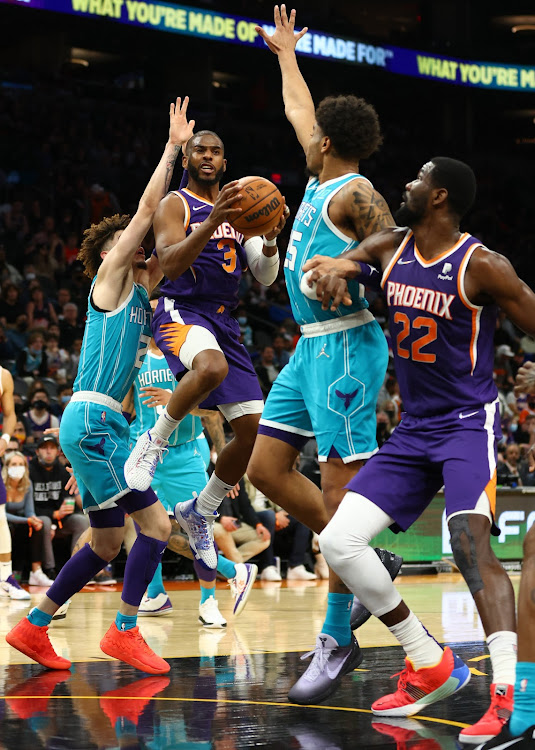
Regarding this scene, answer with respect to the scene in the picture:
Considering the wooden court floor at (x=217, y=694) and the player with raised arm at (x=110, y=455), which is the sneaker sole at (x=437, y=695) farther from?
the player with raised arm at (x=110, y=455)

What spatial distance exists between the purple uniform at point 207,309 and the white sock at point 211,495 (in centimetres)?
49

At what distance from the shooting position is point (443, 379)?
3.84 metres

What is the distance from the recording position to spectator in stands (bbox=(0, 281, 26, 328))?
13.9 metres

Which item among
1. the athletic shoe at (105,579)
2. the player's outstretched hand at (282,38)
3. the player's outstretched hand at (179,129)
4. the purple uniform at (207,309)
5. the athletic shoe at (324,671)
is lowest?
the athletic shoe at (105,579)

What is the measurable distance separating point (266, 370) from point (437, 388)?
1070 cm

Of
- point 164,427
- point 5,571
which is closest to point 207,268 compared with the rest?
point 164,427

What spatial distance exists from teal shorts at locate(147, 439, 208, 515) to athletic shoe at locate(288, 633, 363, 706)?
10.9ft

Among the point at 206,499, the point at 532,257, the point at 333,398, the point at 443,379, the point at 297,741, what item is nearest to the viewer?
the point at 297,741

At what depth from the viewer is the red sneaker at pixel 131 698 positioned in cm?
396

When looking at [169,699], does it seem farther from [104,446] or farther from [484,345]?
[484,345]

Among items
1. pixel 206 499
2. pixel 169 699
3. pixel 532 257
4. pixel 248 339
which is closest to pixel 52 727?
pixel 169 699

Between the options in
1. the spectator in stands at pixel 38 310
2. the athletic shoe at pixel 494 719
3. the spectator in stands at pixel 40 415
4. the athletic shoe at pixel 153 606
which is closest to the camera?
the athletic shoe at pixel 494 719

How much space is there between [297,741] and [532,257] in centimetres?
2164

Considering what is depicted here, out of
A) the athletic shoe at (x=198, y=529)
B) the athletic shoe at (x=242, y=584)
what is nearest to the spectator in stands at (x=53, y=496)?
the athletic shoe at (x=242, y=584)
